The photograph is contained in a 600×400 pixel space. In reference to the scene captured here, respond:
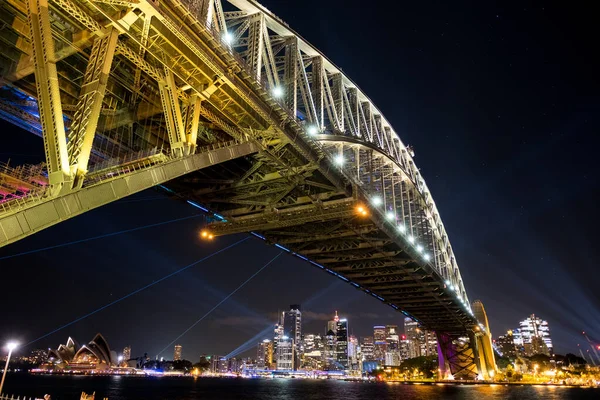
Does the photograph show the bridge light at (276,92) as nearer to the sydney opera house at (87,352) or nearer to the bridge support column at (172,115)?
the bridge support column at (172,115)

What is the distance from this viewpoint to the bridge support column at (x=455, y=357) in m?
95.8

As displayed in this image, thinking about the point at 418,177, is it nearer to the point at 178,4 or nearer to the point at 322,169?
the point at 322,169

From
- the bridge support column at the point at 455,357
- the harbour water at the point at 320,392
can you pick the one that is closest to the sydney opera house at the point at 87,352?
the harbour water at the point at 320,392

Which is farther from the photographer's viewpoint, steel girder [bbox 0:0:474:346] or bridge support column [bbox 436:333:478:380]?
bridge support column [bbox 436:333:478:380]

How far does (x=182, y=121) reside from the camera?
15609mm

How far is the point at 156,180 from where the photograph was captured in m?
13.5

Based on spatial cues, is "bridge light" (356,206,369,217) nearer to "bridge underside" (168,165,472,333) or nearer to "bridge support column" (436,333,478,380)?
"bridge underside" (168,165,472,333)

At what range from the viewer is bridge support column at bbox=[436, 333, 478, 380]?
3772 inches

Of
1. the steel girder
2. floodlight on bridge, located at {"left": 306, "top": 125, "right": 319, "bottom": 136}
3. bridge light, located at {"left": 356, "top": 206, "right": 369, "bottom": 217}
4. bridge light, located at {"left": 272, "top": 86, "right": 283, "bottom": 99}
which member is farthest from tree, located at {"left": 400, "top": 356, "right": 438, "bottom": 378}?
bridge light, located at {"left": 272, "top": 86, "right": 283, "bottom": 99}

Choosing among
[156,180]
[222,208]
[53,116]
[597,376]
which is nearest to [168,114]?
[156,180]

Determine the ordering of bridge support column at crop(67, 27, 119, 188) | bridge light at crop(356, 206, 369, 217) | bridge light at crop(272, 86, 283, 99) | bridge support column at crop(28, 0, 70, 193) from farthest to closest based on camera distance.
A: bridge light at crop(356, 206, 369, 217), bridge light at crop(272, 86, 283, 99), bridge support column at crop(67, 27, 119, 188), bridge support column at crop(28, 0, 70, 193)

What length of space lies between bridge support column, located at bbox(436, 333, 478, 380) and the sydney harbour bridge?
221 feet

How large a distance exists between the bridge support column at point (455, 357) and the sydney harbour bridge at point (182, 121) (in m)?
67.4

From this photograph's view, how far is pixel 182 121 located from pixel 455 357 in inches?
4006
